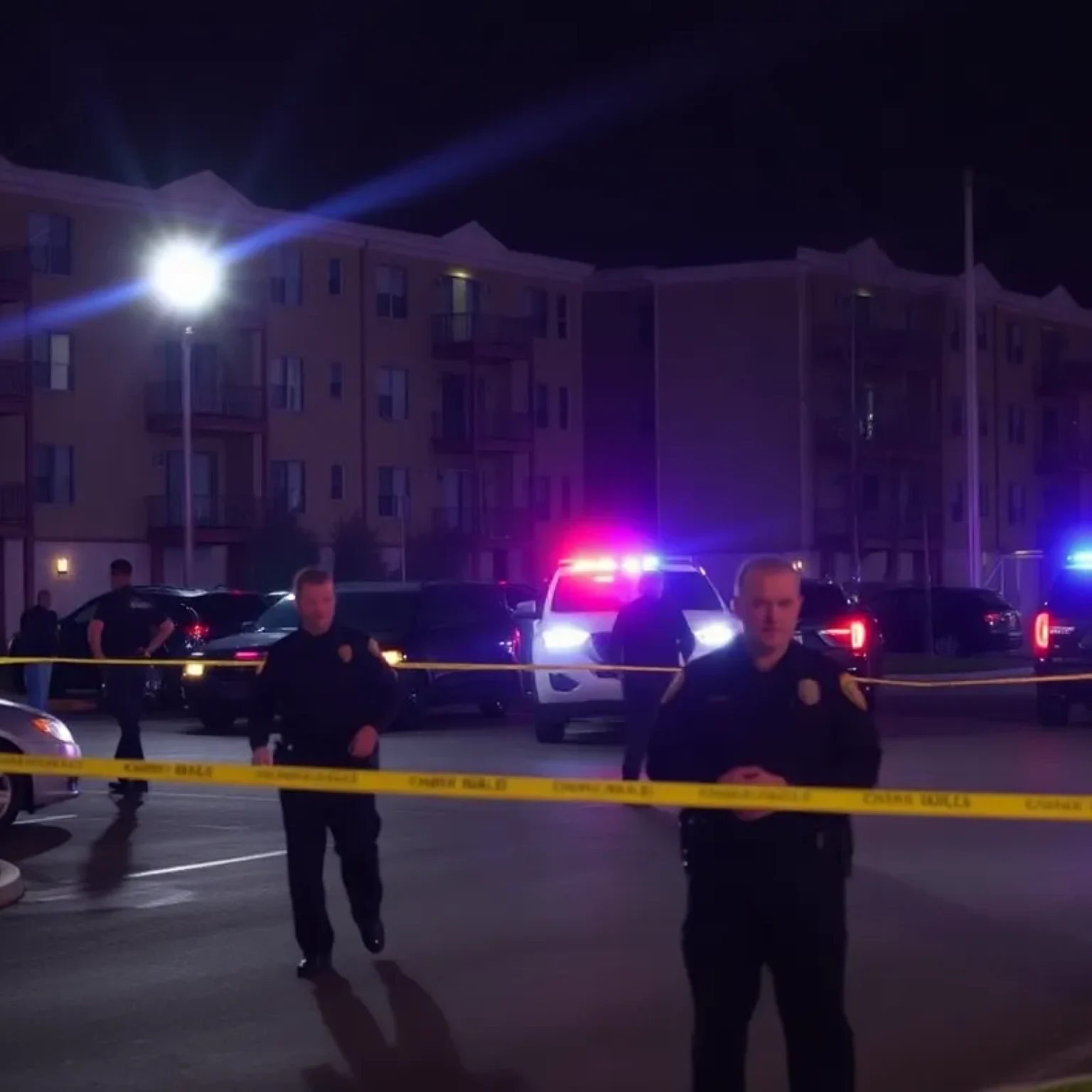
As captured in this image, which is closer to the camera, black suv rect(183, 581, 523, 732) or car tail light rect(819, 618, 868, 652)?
black suv rect(183, 581, 523, 732)

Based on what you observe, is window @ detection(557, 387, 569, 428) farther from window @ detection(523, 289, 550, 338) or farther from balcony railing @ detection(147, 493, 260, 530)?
balcony railing @ detection(147, 493, 260, 530)

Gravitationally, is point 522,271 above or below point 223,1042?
above

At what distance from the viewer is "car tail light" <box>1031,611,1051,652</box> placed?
952 inches

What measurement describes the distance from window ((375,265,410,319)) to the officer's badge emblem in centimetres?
5608

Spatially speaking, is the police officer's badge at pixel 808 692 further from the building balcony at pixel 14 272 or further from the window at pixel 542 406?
the window at pixel 542 406

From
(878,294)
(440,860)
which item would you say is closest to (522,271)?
(878,294)

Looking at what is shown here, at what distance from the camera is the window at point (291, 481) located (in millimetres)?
58375

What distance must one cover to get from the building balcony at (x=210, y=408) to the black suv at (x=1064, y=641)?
33.4 m

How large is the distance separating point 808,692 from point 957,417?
238ft

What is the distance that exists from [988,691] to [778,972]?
1095 inches

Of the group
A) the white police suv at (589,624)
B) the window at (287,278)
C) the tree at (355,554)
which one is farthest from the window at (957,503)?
the white police suv at (589,624)

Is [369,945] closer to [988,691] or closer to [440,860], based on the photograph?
[440,860]

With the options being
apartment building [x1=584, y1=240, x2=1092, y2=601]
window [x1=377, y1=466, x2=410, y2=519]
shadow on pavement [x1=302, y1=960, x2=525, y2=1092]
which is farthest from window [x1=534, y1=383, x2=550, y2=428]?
shadow on pavement [x1=302, y1=960, x2=525, y2=1092]

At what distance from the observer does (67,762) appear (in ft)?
32.0
